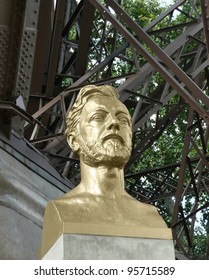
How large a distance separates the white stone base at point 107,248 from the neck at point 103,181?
0.44 meters

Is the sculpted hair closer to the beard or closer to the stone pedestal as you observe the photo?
the beard

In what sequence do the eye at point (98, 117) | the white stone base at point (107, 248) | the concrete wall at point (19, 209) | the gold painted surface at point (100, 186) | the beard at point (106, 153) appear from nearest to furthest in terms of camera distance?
the white stone base at point (107, 248)
the gold painted surface at point (100, 186)
the beard at point (106, 153)
the eye at point (98, 117)
the concrete wall at point (19, 209)

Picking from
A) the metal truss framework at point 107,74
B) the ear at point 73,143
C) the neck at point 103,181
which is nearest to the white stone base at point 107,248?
the neck at point 103,181

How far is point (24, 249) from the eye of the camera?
24.9ft

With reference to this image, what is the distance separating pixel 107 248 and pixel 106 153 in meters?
0.69

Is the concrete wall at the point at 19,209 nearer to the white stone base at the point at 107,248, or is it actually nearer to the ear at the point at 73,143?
the ear at the point at 73,143

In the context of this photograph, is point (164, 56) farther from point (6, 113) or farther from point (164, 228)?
point (164, 228)

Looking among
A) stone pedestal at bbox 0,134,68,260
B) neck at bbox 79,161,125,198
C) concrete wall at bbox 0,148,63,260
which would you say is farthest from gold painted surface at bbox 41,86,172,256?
concrete wall at bbox 0,148,63,260

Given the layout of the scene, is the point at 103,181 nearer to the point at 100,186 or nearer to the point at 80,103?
the point at 100,186

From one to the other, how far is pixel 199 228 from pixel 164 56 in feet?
50.5

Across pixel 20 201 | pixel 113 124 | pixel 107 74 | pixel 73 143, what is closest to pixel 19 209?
pixel 20 201

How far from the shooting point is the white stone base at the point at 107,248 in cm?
445

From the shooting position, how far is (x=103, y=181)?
4.97 metres
